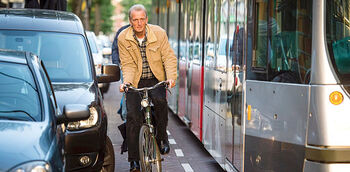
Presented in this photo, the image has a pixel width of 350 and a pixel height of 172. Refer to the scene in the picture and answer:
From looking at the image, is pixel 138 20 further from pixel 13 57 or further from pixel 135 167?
pixel 13 57

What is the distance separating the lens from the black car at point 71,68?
651 centimetres

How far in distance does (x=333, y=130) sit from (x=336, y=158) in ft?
0.70

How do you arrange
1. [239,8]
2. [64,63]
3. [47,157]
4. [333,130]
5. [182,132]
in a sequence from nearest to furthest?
[47,157] < [333,130] < [239,8] < [64,63] < [182,132]

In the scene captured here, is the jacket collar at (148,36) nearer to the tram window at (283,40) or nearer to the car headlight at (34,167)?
the tram window at (283,40)

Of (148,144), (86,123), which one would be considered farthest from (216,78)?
(86,123)

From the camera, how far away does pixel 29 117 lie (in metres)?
4.89

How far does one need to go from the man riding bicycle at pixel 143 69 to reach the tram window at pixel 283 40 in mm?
1239

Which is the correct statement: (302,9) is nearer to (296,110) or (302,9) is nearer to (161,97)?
(296,110)

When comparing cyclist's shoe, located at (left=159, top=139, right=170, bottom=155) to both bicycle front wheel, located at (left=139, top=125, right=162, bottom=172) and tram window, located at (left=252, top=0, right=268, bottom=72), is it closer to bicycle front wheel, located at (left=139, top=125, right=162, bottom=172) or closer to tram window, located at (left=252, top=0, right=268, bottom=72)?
bicycle front wheel, located at (left=139, top=125, right=162, bottom=172)

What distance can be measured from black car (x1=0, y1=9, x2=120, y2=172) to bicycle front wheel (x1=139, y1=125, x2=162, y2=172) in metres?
0.37

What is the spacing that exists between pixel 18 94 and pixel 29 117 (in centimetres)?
31

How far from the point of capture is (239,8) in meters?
6.96

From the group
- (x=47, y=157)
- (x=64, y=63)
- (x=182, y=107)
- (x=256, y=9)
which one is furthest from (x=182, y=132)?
(x=47, y=157)

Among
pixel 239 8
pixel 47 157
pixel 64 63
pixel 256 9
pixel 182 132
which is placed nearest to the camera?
pixel 47 157
